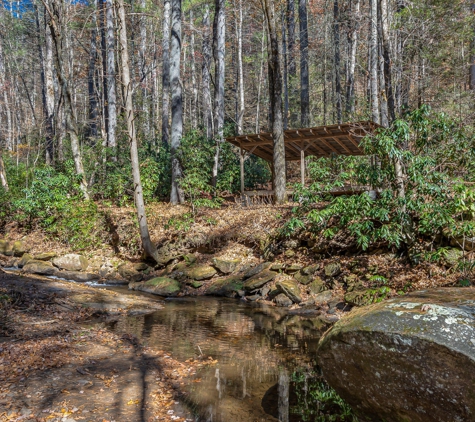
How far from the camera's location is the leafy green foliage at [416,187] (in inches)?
302

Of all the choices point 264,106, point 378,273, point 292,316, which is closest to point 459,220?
point 378,273

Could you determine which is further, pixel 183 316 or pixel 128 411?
pixel 183 316

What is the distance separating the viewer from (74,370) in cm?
481

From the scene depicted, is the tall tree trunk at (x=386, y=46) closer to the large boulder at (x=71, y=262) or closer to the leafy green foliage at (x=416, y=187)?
the leafy green foliage at (x=416, y=187)

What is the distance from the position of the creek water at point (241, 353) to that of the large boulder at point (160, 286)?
728mm

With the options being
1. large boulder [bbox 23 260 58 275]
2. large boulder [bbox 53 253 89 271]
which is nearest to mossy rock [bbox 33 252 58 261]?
large boulder [bbox 53 253 89 271]

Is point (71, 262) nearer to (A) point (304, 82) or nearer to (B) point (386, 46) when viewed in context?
(B) point (386, 46)

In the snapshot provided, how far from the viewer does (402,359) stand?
3.17 metres

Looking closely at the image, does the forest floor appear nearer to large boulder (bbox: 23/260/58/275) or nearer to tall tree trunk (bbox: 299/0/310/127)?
large boulder (bbox: 23/260/58/275)

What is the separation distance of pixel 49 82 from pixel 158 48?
1091cm

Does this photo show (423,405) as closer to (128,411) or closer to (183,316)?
(128,411)

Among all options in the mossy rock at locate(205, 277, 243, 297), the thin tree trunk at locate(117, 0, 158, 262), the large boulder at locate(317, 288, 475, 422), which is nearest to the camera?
the large boulder at locate(317, 288, 475, 422)

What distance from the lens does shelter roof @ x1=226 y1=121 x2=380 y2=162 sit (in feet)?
41.7

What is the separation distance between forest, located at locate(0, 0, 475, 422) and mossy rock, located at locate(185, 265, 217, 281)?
13 centimetres
